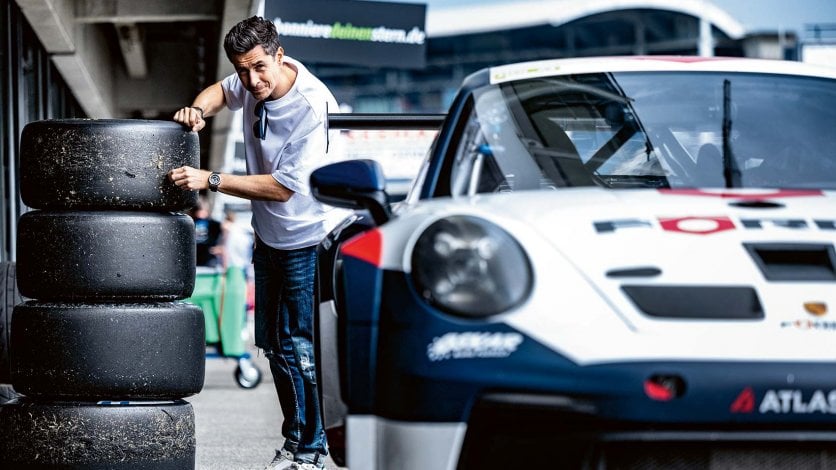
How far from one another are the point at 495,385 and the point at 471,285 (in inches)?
8.7

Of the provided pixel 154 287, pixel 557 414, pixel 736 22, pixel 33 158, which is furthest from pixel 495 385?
pixel 736 22

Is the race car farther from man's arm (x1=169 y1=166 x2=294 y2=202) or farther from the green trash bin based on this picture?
the green trash bin

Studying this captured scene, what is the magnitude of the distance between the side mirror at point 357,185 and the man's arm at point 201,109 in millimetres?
1283

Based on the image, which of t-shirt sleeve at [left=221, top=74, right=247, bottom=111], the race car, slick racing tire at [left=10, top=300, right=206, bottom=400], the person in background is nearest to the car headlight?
the race car

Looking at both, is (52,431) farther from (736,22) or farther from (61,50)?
(736,22)

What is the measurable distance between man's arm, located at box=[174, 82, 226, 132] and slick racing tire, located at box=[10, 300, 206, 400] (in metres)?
0.65

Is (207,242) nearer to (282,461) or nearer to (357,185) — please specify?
(282,461)

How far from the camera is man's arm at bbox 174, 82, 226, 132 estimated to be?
5047mm

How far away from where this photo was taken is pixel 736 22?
205 feet

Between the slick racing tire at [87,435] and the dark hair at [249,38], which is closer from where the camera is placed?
the slick racing tire at [87,435]

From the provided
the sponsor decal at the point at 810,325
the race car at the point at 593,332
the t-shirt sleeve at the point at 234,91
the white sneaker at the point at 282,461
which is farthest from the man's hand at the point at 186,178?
the sponsor decal at the point at 810,325

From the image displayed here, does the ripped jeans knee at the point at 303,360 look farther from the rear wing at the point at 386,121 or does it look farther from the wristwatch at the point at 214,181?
the rear wing at the point at 386,121

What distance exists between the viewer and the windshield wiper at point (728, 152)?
3832mm

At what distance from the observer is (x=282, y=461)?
18.2 feet
